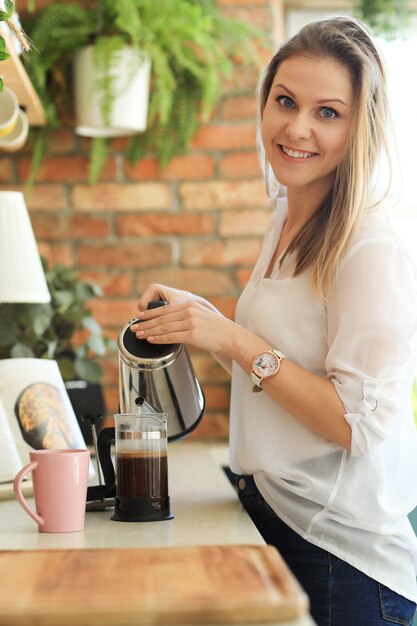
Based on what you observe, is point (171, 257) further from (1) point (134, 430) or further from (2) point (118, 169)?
(1) point (134, 430)

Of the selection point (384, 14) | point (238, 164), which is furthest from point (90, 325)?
point (384, 14)

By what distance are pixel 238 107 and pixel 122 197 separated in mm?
422

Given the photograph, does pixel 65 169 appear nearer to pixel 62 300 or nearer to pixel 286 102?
pixel 62 300

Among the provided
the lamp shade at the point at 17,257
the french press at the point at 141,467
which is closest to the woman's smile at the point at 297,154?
the french press at the point at 141,467

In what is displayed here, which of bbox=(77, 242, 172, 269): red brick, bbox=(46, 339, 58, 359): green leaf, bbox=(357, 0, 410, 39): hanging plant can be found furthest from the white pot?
bbox=(357, 0, 410, 39): hanging plant

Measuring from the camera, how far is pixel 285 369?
129 cm

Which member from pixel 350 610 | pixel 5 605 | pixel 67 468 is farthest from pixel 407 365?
pixel 5 605

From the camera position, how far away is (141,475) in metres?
1.30

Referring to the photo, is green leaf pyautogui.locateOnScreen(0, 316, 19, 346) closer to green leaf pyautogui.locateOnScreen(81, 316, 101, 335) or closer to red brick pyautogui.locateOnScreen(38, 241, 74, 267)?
green leaf pyautogui.locateOnScreen(81, 316, 101, 335)

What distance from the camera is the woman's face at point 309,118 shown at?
4.45ft

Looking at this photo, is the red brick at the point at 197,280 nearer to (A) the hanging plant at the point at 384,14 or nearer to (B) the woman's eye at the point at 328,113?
(A) the hanging plant at the point at 384,14

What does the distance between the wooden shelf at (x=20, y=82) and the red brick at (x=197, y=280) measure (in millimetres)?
538

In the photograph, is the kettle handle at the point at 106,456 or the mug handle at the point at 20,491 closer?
the mug handle at the point at 20,491

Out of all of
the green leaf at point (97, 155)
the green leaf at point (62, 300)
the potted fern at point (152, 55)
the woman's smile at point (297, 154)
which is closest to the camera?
the woman's smile at point (297, 154)
